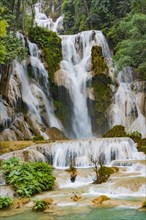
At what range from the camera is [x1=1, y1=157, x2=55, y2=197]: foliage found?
42.7 feet

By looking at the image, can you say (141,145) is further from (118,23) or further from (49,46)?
(118,23)

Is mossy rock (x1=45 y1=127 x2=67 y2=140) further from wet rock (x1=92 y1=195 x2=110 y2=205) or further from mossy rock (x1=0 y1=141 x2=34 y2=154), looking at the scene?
wet rock (x1=92 y1=195 x2=110 y2=205)

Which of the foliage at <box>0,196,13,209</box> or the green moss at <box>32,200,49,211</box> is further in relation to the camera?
the foliage at <box>0,196,13,209</box>

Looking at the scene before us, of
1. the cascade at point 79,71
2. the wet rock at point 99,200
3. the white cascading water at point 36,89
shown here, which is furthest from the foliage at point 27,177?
the cascade at point 79,71

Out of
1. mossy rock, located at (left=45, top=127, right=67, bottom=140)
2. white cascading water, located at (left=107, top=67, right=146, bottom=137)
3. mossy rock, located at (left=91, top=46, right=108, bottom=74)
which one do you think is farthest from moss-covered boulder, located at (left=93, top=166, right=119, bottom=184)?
mossy rock, located at (left=91, top=46, right=108, bottom=74)

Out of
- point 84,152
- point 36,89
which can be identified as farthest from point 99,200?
point 36,89

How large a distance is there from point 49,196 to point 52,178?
5.46 feet

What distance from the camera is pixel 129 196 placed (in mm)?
12102

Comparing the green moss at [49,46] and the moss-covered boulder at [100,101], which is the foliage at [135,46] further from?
the green moss at [49,46]

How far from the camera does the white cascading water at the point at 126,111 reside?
2773 centimetres

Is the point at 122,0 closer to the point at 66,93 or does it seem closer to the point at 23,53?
the point at 66,93

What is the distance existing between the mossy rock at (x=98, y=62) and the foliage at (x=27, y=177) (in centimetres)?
1743

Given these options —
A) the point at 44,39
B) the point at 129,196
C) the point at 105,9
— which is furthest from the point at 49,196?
the point at 105,9

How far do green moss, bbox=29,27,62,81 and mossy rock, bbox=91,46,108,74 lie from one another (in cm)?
314
